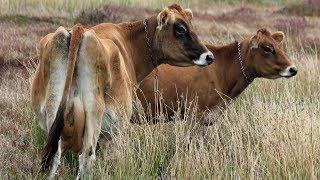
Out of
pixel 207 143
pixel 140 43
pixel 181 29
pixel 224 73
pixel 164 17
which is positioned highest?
pixel 164 17

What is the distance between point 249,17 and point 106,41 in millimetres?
23455

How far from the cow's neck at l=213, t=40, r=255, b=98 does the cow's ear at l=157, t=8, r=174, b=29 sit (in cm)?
175

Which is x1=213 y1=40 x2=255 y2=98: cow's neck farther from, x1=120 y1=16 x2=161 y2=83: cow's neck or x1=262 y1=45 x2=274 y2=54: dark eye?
x1=120 y1=16 x2=161 y2=83: cow's neck

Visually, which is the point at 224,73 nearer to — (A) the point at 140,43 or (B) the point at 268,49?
(B) the point at 268,49

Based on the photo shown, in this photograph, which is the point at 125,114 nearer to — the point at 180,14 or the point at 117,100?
the point at 117,100

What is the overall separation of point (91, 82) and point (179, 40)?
6.29 ft

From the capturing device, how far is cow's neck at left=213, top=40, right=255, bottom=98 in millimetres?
8695

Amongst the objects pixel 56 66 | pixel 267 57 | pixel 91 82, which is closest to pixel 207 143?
pixel 267 57

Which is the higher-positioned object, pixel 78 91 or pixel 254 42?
pixel 78 91

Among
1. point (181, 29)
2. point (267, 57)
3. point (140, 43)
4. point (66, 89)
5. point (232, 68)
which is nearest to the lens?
point (66, 89)

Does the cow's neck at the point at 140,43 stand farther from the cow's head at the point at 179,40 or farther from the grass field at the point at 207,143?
the grass field at the point at 207,143

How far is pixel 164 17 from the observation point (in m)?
7.07

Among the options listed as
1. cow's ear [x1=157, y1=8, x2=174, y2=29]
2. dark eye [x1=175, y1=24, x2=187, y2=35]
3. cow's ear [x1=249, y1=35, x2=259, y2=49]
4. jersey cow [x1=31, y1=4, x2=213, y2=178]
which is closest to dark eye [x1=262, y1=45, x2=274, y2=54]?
cow's ear [x1=249, y1=35, x2=259, y2=49]

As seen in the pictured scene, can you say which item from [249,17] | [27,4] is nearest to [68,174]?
[27,4]
